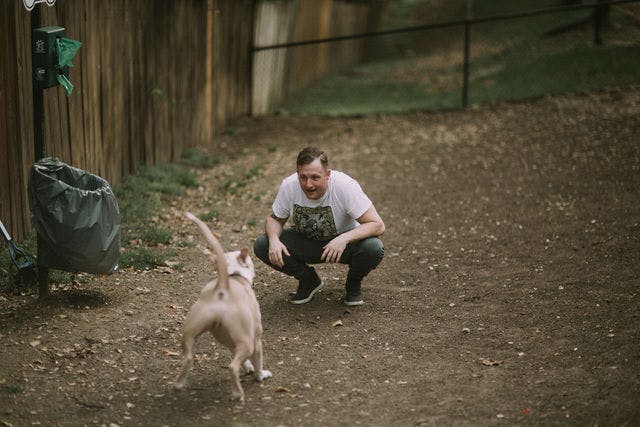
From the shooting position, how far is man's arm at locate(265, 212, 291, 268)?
5.57m

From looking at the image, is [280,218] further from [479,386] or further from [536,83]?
[536,83]

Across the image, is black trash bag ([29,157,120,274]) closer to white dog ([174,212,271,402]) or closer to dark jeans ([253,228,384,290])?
dark jeans ([253,228,384,290])

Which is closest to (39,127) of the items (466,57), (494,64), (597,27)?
(466,57)

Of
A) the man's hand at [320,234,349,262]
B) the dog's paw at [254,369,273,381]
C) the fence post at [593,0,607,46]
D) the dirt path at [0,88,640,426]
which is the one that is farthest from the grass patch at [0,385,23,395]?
the fence post at [593,0,607,46]

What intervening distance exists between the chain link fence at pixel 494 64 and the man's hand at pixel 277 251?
277 inches

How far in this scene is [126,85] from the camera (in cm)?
850

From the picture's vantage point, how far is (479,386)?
467 cm

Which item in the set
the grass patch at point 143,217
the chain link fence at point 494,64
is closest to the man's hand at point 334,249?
the grass patch at point 143,217

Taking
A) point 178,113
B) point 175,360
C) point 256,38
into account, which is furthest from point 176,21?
point 175,360

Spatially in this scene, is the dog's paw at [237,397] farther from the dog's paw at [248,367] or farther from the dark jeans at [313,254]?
the dark jeans at [313,254]

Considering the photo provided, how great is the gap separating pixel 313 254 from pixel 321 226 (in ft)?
0.89

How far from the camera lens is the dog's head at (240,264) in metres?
4.55

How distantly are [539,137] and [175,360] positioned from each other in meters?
7.26

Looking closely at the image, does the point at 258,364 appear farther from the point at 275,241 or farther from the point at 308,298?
the point at 308,298
